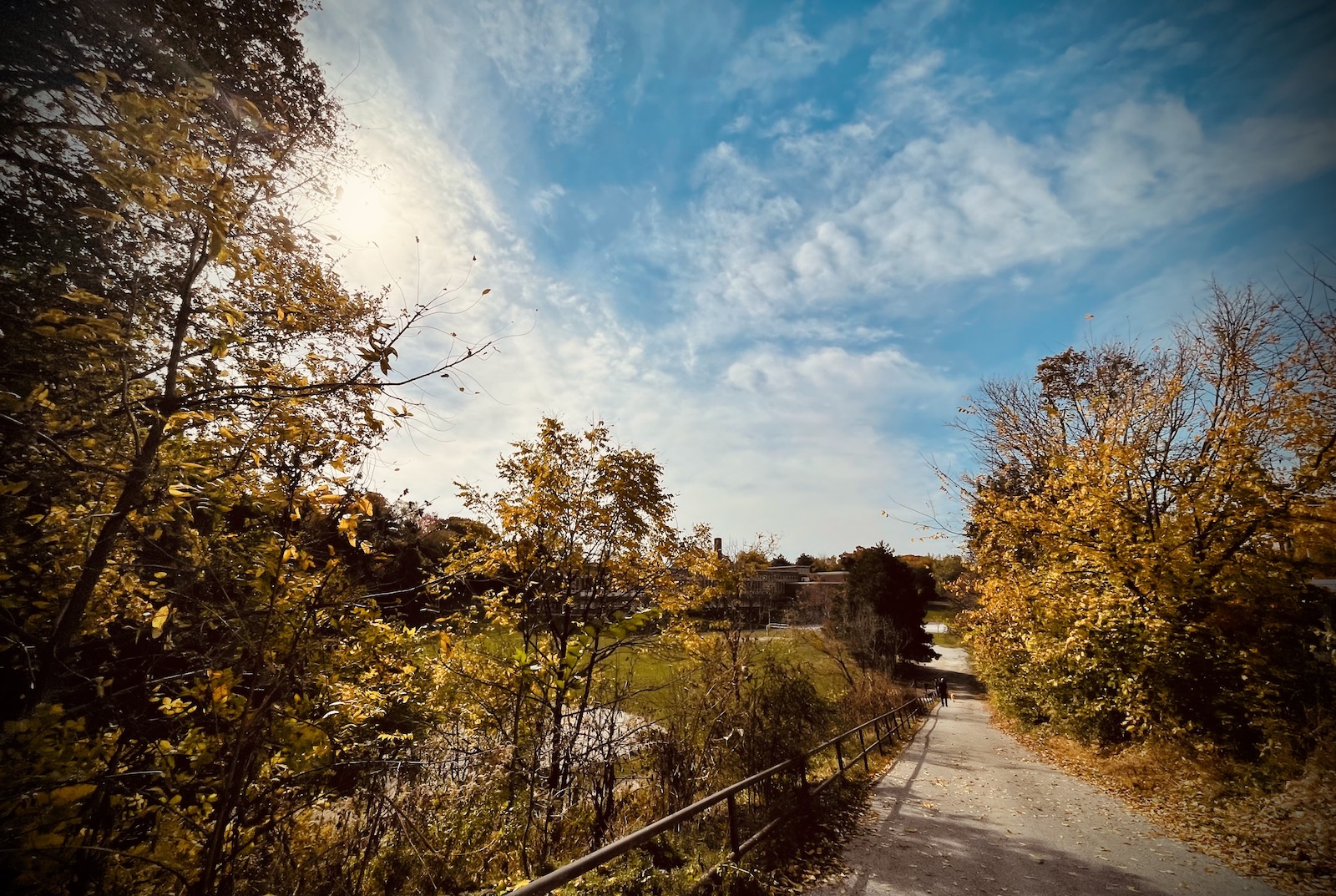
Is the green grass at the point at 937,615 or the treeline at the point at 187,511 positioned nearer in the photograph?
the treeline at the point at 187,511

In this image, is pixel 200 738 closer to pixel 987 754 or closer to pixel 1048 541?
pixel 1048 541

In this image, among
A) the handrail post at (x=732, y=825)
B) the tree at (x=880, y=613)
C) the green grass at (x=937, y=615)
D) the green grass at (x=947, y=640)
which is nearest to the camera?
the handrail post at (x=732, y=825)

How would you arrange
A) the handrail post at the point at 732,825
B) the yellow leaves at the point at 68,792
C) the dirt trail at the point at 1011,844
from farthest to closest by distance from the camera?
A: the dirt trail at the point at 1011,844
the handrail post at the point at 732,825
the yellow leaves at the point at 68,792

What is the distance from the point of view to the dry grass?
17.4 feet

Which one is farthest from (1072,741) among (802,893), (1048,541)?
(802,893)

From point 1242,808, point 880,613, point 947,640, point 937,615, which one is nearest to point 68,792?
point 1242,808

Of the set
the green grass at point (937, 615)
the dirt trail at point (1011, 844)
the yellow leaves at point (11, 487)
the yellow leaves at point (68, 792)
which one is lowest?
the dirt trail at point (1011, 844)

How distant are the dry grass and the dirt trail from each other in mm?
321

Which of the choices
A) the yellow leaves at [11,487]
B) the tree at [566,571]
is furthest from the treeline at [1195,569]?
the yellow leaves at [11,487]

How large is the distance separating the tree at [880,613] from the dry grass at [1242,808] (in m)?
18.4

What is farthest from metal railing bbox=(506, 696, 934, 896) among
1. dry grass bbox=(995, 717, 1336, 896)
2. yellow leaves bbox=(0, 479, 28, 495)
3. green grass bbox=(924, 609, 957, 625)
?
green grass bbox=(924, 609, 957, 625)

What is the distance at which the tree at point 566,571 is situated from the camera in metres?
5.40

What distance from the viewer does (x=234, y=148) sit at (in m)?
2.95

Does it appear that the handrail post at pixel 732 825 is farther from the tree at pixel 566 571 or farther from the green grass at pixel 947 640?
the green grass at pixel 947 640
